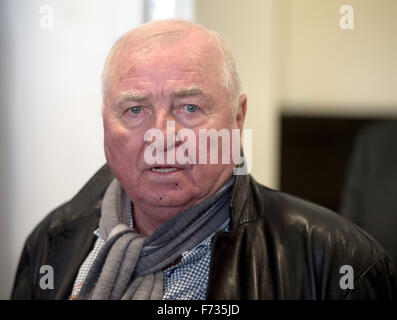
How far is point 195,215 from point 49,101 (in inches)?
18.0

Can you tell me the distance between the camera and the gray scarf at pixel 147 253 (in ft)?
2.98

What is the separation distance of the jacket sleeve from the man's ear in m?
0.36

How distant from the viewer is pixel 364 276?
898mm

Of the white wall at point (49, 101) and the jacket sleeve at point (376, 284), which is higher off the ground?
the white wall at point (49, 101)

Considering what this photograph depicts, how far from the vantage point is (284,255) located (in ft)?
2.97

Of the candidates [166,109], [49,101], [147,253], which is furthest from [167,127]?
[49,101]

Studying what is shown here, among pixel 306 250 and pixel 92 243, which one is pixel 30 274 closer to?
pixel 92 243

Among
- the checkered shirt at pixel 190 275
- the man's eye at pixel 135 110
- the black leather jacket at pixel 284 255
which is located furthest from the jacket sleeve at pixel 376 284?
the man's eye at pixel 135 110

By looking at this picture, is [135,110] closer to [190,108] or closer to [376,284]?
[190,108]

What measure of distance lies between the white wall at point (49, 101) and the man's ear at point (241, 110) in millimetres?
303

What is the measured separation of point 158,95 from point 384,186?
0.58 metres

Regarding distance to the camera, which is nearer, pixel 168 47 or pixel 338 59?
pixel 168 47

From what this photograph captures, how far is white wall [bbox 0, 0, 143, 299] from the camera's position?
1.09 m

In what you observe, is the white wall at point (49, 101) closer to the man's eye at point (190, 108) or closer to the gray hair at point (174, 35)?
the gray hair at point (174, 35)
